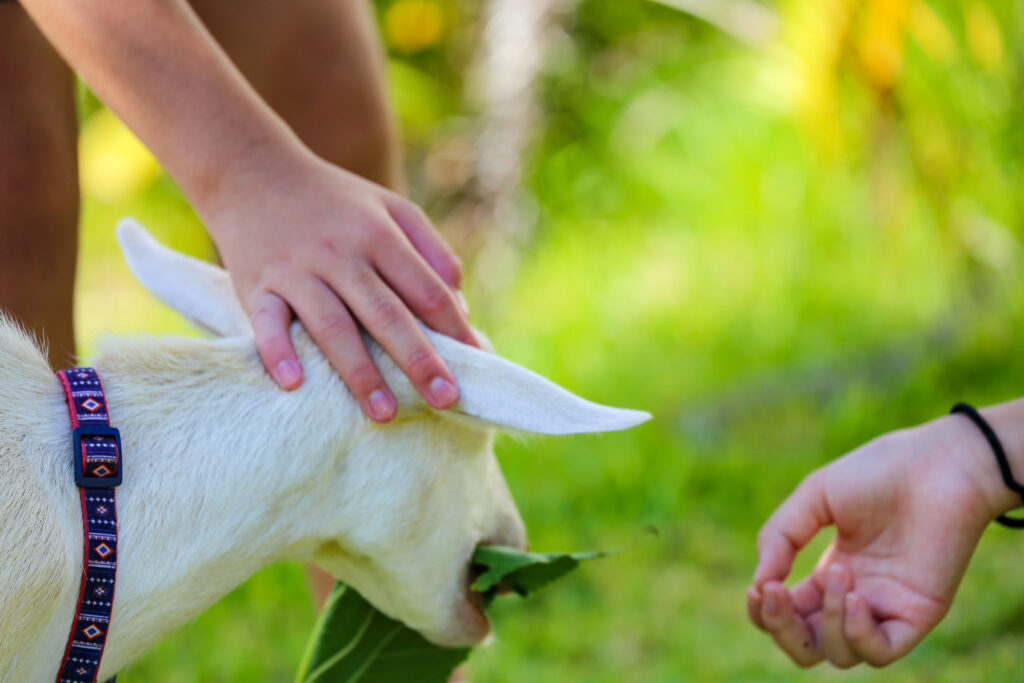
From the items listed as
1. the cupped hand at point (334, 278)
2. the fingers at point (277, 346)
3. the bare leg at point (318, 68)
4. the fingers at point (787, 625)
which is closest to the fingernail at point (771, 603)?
the fingers at point (787, 625)

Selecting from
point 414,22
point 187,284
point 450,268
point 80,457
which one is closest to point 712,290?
point 414,22

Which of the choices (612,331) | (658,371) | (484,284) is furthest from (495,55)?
(658,371)

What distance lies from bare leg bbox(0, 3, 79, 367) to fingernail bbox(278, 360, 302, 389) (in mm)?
583

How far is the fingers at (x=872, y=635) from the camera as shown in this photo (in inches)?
75.6

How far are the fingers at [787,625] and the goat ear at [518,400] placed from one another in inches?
25.1

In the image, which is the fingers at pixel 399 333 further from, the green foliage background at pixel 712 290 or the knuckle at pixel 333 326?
the green foliage background at pixel 712 290

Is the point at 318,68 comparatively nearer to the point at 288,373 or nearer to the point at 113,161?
the point at 288,373

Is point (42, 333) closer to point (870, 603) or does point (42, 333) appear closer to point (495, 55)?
point (870, 603)

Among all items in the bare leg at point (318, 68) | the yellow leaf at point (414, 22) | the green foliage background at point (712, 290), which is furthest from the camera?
the yellow leaf at point (414, 22)

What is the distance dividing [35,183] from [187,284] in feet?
1.17

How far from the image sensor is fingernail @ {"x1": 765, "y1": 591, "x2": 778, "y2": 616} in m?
1.97

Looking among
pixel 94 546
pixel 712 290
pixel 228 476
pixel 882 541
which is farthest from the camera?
pixel 712 290

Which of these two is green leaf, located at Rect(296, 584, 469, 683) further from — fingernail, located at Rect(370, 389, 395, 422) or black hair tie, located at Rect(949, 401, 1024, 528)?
black hair tie, located at Rect(949, 401, 1024, 528)

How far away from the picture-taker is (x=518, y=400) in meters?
1.58
